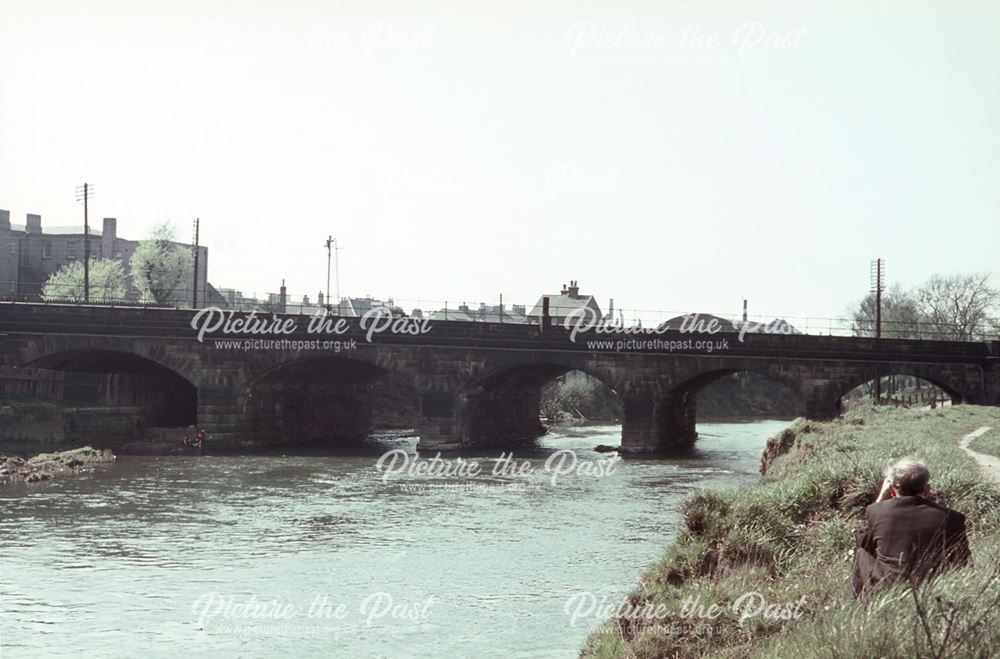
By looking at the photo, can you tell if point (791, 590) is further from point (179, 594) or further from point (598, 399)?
point (598, 399)

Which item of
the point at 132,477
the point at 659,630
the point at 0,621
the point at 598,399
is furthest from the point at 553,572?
the point at 598,399

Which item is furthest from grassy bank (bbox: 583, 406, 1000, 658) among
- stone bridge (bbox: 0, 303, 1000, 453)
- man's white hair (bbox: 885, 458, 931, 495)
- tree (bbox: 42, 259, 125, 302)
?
tree (bbox: 42, 259, 125, 302)

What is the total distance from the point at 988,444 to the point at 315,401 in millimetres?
38883

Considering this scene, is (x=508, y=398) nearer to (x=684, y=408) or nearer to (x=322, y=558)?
(x=684, y=408)

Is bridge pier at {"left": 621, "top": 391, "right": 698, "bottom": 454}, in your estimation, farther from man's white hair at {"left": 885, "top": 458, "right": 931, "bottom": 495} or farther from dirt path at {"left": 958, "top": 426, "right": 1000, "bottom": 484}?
man's white hair at {"left": 885, "top": 458, "right": 931, "bottom": 495}

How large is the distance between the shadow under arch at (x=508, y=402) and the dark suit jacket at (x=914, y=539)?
A: 129 ft

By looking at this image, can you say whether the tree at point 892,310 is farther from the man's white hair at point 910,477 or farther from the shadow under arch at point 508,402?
the man's white hair at point 910,477

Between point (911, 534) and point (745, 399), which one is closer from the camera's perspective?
point (911, 534)

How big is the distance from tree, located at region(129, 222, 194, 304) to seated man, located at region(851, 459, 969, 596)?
283ft

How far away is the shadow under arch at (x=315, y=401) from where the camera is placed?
162 feet

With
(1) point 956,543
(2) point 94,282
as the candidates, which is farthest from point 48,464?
(2) point 94,282

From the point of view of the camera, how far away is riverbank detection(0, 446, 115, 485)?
1357 inches

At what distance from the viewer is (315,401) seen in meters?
56.8

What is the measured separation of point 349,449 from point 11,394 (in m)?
14.5
